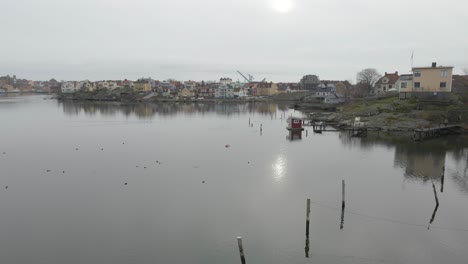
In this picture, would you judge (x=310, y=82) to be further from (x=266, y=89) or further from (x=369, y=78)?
(x=369, y=78)

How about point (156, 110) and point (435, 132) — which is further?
point (156, 110)

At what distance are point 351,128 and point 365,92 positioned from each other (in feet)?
166

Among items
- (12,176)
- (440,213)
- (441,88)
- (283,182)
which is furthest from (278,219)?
(441,88)

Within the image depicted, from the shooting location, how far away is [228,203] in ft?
75.5

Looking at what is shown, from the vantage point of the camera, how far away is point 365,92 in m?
101

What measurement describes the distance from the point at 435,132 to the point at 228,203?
38.7 meters

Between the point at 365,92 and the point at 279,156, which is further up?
the point at 365,92

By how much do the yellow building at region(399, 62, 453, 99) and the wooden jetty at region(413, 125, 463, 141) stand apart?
1039 centimetres

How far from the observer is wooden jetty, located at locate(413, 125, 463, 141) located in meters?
46.0

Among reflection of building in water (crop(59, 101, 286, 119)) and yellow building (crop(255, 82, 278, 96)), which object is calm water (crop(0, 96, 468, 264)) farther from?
yellow building (crop(255, 82, 278, 96))

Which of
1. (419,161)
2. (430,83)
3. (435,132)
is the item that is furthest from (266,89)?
(419,161)

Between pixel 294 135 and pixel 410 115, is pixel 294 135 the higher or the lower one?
Result: the lower one

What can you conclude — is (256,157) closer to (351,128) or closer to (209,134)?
(209,134)

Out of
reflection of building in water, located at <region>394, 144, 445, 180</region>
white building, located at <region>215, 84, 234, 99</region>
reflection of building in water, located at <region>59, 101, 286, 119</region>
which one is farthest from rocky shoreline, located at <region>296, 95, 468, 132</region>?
white building, located at <region>215, 84, 234, 99</region>
